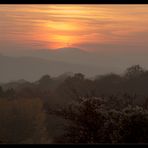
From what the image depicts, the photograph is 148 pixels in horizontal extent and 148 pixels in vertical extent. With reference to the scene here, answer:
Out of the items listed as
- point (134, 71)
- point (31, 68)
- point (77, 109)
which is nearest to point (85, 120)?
point (77, 109)

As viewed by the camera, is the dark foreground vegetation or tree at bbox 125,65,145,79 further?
tree at bbox 125,65,145,79

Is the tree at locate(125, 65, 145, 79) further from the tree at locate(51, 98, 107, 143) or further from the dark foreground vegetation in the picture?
the tree at locate(51, 98, 107, 143)

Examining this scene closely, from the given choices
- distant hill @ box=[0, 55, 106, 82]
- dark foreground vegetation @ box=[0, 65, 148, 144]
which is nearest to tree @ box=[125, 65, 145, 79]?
dark foreground vegetation @ box=[0, 65, 148, 144]

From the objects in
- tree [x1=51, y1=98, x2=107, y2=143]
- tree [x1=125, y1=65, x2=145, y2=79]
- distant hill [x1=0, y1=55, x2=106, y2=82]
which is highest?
tree [x1=125, y1=65, x2=145, y2=79]

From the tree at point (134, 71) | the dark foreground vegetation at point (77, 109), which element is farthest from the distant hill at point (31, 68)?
the tree at point (134, 71)

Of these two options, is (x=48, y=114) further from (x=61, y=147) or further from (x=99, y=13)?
(x=61, y=147)

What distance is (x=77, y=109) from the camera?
11.3ft

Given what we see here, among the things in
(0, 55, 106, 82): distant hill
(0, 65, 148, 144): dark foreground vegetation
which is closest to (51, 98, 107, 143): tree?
(0, 65, 148, 144): dark foreground vegetation

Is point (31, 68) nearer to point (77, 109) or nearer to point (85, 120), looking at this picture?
point (77, 109)

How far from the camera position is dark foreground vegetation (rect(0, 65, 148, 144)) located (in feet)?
10.5

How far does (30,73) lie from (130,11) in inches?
60.2

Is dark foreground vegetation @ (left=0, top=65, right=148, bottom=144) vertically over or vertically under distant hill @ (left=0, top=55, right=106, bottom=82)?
under

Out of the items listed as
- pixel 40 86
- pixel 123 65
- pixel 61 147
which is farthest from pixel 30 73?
pixel 61 147

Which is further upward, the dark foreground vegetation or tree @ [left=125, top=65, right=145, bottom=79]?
tree @ [left=125, top=65, right=145, bottom=79]
